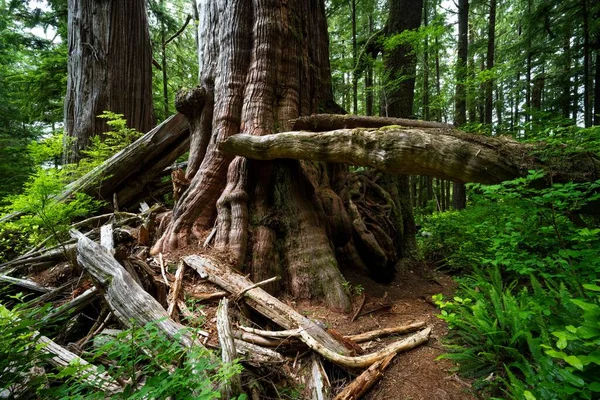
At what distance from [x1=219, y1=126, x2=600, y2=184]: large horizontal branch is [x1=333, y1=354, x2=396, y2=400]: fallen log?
5.34 feet

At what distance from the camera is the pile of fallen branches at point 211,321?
6.49ft

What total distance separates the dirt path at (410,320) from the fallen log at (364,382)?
0.05 m

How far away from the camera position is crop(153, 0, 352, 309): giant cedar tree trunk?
3414 millimetres

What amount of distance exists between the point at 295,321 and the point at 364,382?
72 cm

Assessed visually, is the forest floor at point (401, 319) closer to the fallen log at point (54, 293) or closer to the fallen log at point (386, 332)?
the fallen log at point (386, 332)

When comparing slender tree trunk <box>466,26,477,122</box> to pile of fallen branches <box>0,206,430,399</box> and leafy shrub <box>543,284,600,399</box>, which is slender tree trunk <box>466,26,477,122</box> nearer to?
leafy shrub <box>543,284,600,399</box>

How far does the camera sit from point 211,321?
2.44m

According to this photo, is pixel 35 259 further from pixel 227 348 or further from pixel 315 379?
pixel 315 379

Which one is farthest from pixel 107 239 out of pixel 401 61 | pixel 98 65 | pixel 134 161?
pixel 401 61

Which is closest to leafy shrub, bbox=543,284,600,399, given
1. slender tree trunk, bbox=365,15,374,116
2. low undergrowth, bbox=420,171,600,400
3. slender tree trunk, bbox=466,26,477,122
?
low undergrowth, bbox=420,171,600,400

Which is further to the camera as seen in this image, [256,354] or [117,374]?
[256,354]

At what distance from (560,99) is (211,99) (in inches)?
567

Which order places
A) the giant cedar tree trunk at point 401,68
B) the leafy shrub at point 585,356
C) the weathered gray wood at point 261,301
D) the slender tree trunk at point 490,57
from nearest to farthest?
the leafy shrub at point 585,356
the weathered gray wood at point 261,301
the giant cedar tree trunk at point 401,68
the slender tree trunk at point 490,57

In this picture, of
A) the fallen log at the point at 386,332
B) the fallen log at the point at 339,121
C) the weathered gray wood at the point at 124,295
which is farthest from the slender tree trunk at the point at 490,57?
the weathered gray wood at the point at 124,295
